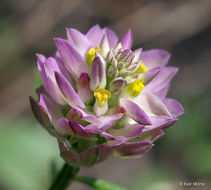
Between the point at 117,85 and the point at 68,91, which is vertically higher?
the point at 68,91

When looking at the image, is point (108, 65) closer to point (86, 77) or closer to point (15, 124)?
point (86, 77)

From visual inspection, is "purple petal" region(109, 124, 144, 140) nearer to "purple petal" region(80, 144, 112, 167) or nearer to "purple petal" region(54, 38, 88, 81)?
"purple petal" region(80, 144, 112, 167)

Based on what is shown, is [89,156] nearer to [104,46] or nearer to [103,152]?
[103,152]

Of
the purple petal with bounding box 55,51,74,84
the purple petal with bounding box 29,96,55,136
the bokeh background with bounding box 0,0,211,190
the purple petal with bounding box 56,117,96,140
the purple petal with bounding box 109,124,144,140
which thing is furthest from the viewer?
the bokeh background with bounding box 0,0,211,190

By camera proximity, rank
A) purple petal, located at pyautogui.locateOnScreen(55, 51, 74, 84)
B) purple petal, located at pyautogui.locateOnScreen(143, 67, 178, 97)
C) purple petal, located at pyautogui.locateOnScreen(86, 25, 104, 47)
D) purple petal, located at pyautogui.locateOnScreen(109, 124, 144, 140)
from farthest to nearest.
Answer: purple petal, located at pyautogui.locateOnScreen(86, 25, 104, 47) < purple petal, located at pyautogui.locateOnScreen(143, 67, 178, 97) < purple petal, located at pyautogui.locateOnScreen(55, 51, 74, 84) < purple petal, located at pyautogui.locateOnScreen(109, 124, 144, 140)

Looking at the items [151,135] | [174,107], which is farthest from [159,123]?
[174,107]

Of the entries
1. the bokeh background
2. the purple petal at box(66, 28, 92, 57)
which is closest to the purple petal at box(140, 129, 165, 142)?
the purple petal at box(66, 28, 92, 57)

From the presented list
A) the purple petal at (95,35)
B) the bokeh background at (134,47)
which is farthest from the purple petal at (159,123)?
the bokeh background at (134,47)

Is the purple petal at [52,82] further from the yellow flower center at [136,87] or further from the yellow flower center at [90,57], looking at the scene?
the yellow flower center at [136,87]
